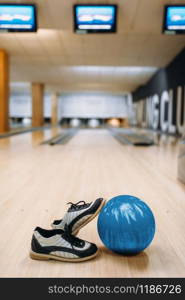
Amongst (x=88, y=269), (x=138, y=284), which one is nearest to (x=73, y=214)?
(x=88, y=269)

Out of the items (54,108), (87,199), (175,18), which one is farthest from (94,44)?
(54,108)

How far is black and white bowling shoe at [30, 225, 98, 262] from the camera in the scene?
61.5 inches

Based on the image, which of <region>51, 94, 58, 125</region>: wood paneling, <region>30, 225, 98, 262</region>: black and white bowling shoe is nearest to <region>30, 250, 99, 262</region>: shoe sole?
<region>30, 225, 98, 262</region>: black and white bowling shoe

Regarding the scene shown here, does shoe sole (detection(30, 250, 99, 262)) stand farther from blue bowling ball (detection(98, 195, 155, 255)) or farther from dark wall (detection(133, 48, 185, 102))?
dark wall (detection(133, 48, 185, 102))

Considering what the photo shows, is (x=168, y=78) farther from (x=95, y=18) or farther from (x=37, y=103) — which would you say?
(x=37, y=103)

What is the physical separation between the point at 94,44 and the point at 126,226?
7.99m

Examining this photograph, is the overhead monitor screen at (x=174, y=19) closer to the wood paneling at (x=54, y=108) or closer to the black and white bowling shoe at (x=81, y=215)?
the black and white bowling shoe at (x=81, y=215)

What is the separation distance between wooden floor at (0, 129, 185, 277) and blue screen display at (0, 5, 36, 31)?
253 centimetres

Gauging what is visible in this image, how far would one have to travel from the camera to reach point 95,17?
6234 millimetres

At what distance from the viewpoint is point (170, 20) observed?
6199 mm

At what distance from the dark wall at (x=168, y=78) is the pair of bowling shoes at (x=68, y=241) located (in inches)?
347

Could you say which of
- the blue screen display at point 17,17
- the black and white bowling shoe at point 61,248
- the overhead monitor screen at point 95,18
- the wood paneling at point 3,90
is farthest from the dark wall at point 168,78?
the black and white bowling shoe at point 61,248

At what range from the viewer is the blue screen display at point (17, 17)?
620 cm

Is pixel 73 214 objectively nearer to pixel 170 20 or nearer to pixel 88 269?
pixel 88 269
